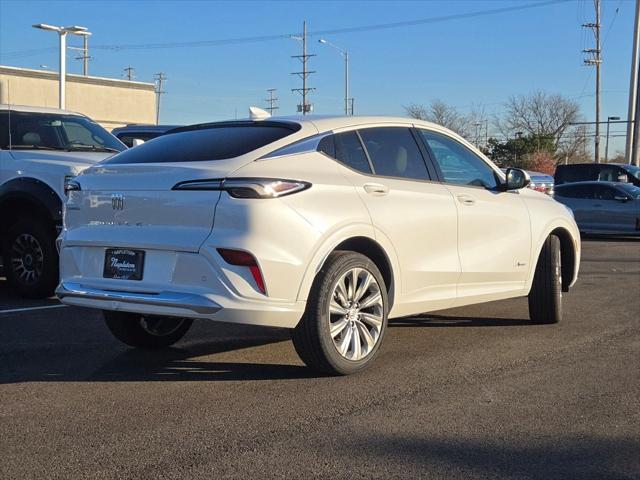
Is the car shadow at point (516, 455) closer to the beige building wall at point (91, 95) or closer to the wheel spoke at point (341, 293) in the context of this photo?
the wheel spoke at point (341, 293)

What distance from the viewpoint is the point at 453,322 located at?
7.63 metres

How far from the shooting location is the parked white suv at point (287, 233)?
4.86 metres

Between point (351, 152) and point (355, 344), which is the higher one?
point (351, 152)

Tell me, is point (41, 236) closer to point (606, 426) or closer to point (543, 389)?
point (543, 389)

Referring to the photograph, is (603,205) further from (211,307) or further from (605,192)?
(211,307)

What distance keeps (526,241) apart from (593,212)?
43.2 feet

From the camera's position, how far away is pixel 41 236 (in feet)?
27.3

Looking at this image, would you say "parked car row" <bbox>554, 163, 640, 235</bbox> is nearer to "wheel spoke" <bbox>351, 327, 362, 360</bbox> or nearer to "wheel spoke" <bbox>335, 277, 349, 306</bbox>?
"wheel spoke" <bbox>351, 327, 362, 360</bbox>

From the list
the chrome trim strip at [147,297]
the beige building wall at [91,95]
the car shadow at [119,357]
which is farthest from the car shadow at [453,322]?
the beige building wall at [91,95]

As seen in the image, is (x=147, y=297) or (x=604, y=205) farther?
(x=604, y=205)

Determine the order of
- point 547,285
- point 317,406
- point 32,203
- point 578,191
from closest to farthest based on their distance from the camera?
point 317,406
point 547,285
point 32,203
point 578,191

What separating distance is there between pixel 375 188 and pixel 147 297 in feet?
5.62

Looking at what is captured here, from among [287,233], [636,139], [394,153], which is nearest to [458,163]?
[394,153]

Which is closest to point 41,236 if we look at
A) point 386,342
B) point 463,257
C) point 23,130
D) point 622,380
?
point 23,130
